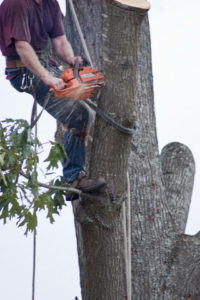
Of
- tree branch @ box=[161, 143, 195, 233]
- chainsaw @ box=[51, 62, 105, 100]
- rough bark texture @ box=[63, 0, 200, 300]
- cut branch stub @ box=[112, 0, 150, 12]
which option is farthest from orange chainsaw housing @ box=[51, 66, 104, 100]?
tree branch @ box=[161, 143, 195, 233]

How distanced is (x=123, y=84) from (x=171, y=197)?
131 centimetres

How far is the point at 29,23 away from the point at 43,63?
275mm

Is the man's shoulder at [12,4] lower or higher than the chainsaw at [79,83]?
higher

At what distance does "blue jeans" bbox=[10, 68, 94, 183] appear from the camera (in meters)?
6.27

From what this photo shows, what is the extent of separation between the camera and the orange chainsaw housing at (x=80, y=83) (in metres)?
6.05

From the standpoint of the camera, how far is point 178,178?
7086 millimetres

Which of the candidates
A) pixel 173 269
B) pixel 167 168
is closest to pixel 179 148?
pixel 167 168

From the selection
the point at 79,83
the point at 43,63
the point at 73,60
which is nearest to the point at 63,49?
the point at 73,60

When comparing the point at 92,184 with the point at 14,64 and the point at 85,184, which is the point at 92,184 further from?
the point at 14,64

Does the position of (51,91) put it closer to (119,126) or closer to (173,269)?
(119,126)

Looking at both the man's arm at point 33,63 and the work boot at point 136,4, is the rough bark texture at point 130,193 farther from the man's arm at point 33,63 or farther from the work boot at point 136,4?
the man's arm at point 33,63

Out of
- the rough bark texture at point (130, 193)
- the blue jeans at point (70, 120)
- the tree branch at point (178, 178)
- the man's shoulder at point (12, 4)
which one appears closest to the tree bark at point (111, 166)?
the rough bark texture at point (130, 193)

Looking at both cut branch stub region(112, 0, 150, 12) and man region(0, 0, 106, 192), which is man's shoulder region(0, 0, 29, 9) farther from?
cut branch stub region(112, 0, 150, 12)

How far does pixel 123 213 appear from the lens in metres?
6.11
